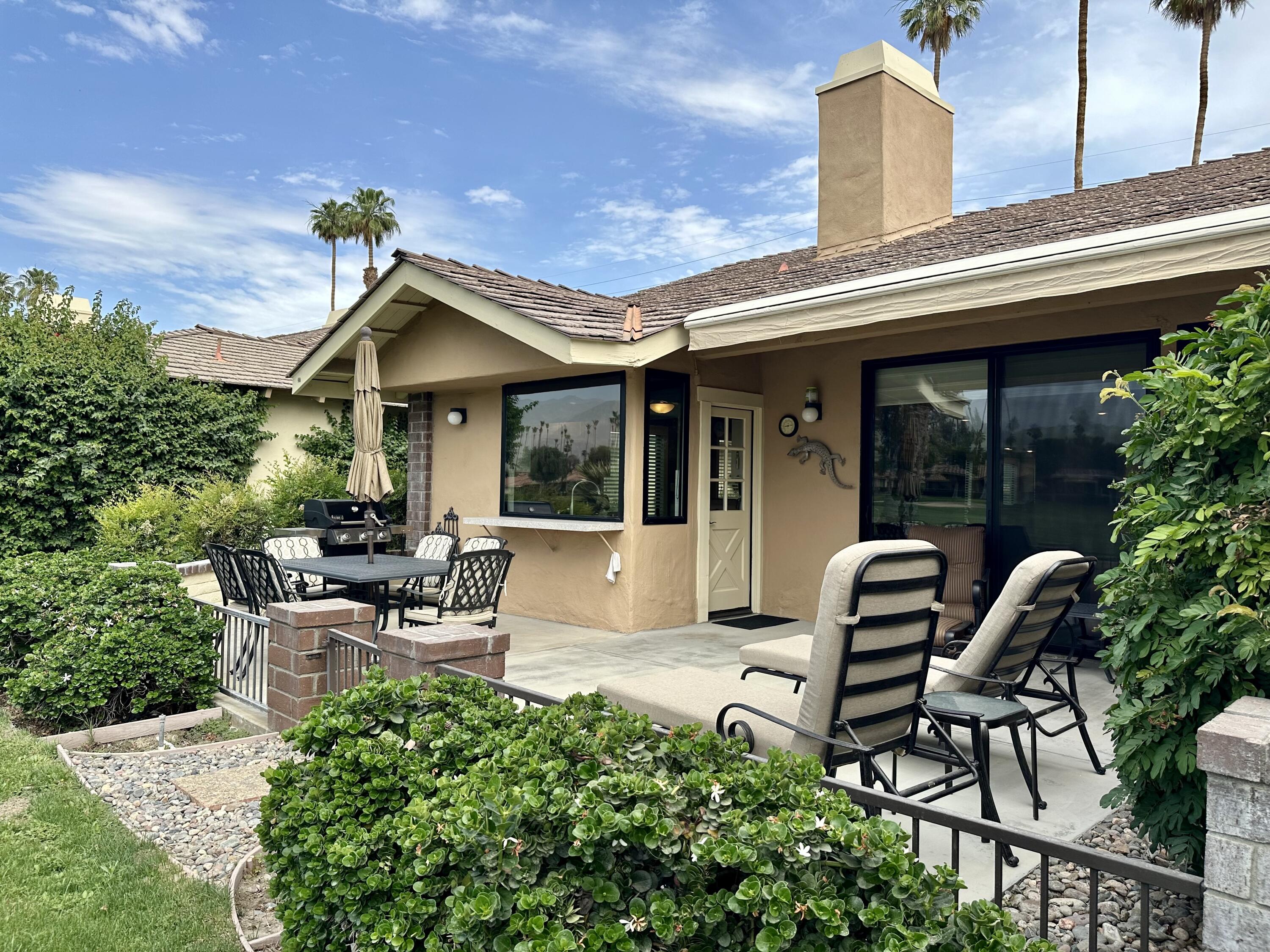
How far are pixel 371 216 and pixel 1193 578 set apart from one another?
33.2 m

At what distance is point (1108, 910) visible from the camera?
8.39ft

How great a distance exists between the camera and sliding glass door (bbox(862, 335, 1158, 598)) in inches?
238

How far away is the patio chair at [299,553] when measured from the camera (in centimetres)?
671

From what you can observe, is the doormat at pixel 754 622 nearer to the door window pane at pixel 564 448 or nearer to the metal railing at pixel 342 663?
the door window pane at pixel 564 448

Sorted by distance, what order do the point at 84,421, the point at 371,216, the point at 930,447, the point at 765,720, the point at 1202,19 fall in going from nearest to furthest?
the point at 765,720, the point at 930,447, the point at 84,421, the point at 1202,19, the point at 371,216

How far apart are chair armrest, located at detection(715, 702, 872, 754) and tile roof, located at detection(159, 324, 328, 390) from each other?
10866 millimetres

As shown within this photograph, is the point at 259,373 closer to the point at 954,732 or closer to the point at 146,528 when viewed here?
the point at 146,528

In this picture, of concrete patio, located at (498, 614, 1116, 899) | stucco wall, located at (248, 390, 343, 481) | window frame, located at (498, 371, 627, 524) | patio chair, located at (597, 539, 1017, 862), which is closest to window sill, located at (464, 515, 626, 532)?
window frame, located at (498, 371, 627, 524)

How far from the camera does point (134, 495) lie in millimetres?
10977

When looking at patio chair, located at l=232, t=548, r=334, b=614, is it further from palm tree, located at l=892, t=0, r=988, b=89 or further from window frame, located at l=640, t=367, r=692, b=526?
palm tree, located at l=892, t=0, r=988, b=89

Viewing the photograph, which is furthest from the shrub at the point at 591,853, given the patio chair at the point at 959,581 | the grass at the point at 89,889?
the patio chair at the point at 959,581

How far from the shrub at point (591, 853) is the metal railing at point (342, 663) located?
1.73 metres

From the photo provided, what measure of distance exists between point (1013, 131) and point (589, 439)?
20.4 metres

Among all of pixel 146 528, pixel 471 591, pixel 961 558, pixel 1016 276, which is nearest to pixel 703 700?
pixel 471 591
